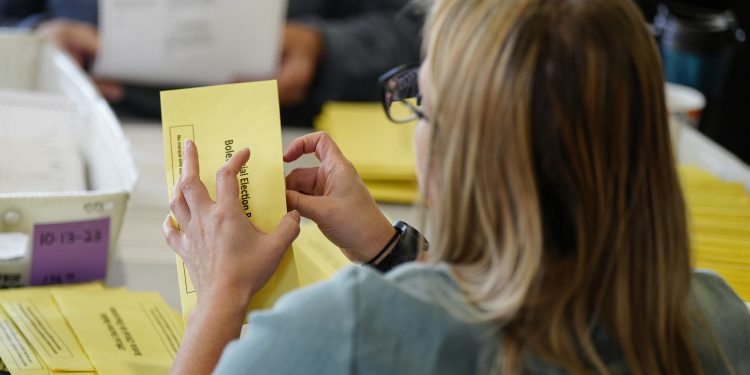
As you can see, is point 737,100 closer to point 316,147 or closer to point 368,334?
point 316,147

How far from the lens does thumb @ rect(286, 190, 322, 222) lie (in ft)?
2.62

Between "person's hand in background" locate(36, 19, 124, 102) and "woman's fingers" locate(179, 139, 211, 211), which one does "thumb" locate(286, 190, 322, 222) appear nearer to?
"woman's fingers" locate(179, 139, 211, 211)

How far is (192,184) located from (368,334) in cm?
26

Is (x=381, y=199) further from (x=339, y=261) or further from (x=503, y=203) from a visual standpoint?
(x=503, y=203)

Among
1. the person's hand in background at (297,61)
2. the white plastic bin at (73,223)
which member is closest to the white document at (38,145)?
the white plastic bin at (73,223)

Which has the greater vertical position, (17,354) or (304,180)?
(304,180)

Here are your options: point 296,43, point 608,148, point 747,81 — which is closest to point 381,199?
point 296,43

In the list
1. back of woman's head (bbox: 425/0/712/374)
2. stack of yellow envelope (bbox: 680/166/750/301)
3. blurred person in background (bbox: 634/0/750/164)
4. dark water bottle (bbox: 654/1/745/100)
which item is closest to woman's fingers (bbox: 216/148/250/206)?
back of woman's head (bbox: 425/0/712/374)

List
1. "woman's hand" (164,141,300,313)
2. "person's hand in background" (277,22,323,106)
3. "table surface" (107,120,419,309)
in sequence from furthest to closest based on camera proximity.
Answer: "person's hand in background" (277,22,323,106) < "table surface" (107,120,419,309) < "woman's hand" (164,141,300,313)

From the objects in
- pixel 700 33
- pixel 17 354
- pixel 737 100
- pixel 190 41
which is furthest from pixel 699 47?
pixel 17 354

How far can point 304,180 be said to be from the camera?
2.81ft

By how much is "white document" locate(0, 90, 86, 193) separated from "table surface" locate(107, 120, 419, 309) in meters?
0.11

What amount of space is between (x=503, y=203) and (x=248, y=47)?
111 centimetres

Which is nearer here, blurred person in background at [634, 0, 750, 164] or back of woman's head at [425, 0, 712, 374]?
back of woman's head at [425, 0, 712, 374]
